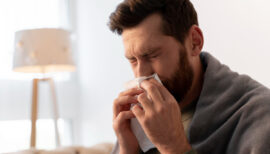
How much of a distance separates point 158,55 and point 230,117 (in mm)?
298

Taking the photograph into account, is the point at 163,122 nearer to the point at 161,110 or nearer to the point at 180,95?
the point at 161,110

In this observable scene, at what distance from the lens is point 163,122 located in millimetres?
972

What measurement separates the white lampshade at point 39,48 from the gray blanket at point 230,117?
1499 millimetres

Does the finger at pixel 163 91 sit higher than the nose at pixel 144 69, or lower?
lower

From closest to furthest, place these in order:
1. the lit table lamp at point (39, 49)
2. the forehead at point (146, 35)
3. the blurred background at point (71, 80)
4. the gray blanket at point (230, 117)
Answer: the gray blanket at point (230, 117) < the forehead at point (146, 35) < the lit table lamp at point (39, 49) < the blurred background at point (71, 80)

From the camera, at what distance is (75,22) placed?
13.2ft

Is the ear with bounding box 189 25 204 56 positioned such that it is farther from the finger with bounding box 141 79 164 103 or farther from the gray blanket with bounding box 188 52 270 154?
the finger with bounding box 141 79 164 103

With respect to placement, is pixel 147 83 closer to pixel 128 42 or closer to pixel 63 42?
pixel 128 42

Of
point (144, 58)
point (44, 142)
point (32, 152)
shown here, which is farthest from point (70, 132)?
point (144, 58)

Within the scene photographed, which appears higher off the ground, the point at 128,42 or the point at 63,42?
the point at 128,42

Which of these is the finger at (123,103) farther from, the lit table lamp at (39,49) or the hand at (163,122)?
the lit table lamp at (39,49)

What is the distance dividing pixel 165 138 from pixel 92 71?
279 centimetres

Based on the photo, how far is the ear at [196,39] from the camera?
118 centimetres

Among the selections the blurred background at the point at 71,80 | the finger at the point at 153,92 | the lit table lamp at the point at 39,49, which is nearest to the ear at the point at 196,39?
the finger at the point at 153,92
